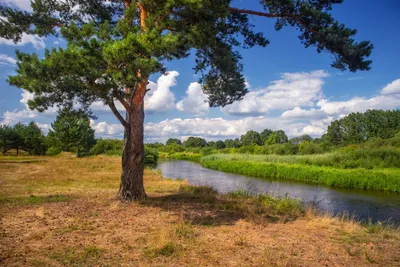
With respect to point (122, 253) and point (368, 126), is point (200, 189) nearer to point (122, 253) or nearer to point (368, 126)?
point (122, 253)

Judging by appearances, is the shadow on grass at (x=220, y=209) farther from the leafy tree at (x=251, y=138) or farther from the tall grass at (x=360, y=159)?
the leafy tree at (x=251, y=138)

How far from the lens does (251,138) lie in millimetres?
95312

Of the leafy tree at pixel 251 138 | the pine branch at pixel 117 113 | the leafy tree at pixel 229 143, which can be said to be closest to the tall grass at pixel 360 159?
the pine branch at pixel 117 113

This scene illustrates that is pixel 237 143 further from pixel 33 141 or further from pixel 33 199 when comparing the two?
pixel 33 199

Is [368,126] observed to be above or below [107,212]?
above

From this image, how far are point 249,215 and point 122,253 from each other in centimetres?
406

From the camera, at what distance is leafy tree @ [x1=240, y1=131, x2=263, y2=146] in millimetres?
94188

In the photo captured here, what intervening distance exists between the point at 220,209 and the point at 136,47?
5337 millimetres

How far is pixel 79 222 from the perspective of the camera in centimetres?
656

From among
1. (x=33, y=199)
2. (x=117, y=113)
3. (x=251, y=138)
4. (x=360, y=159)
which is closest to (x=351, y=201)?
(x=360, y=159)

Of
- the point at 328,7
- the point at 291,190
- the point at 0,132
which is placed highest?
the point at 328,7

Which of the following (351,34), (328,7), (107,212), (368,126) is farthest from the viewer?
(368,126)

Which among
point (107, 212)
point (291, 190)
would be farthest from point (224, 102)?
point (291, 190)

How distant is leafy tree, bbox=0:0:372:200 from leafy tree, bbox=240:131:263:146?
85.6 m
